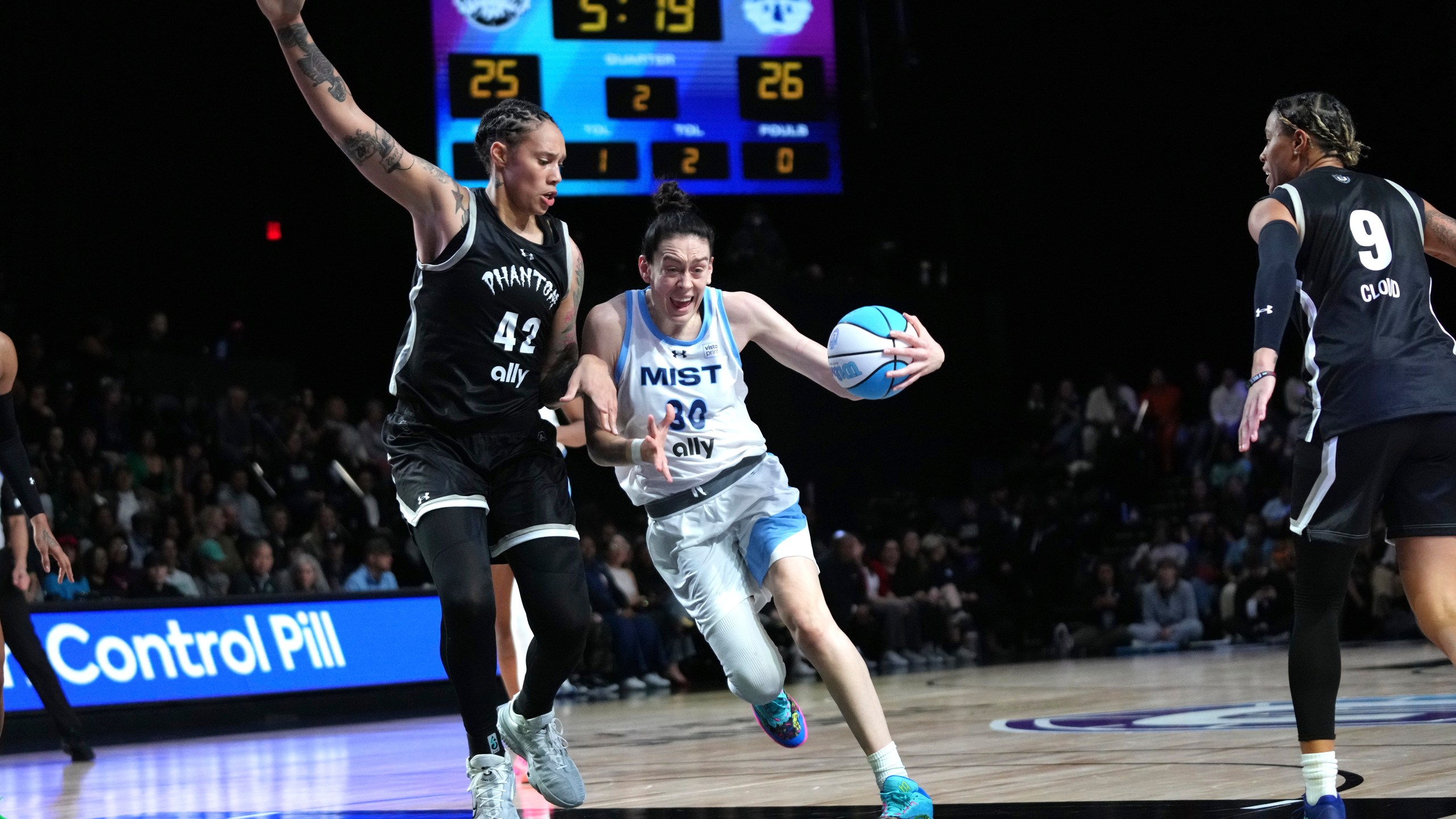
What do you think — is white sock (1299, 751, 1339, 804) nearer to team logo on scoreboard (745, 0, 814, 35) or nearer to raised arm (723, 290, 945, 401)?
raised arm (723, 290, 945, 401)

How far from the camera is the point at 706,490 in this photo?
4.65 meters

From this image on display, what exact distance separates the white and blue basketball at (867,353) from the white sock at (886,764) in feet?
3.34

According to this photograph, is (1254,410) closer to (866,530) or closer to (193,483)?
(193,483)

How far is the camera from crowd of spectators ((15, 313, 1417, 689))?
12102 millimetres

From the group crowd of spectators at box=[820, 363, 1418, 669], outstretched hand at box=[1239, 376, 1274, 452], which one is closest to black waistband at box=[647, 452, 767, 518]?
outstretched hand at box=[1239, 376, 1274, 452]

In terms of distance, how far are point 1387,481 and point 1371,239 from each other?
0.65m

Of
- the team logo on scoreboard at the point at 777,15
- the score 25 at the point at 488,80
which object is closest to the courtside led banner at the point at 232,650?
the score 25 at the point at 488,80

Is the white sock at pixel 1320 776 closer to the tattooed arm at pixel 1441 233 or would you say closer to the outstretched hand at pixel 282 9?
the tattooed arm at pixel 1441 233

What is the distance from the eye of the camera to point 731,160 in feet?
46.2

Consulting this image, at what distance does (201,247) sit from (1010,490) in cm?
970

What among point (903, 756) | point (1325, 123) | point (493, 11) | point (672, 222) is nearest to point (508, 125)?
point (672, 222)

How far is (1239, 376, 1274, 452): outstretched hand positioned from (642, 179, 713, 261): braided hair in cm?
161

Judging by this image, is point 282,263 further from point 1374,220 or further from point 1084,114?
A: point 1374,220

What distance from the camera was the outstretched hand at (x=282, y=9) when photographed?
3953 mm
